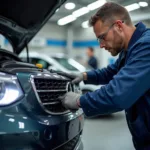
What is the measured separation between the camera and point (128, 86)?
1.36 m

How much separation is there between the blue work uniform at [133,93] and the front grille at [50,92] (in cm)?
24

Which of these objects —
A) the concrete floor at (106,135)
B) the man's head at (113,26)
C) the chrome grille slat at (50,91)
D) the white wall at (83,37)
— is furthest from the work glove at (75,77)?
the white wall at (83,37)

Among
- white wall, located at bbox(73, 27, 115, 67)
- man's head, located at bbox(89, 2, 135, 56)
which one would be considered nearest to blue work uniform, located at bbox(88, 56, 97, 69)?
man's head, located at bbox(89, 2, 135, 56)

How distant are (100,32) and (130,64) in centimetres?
35

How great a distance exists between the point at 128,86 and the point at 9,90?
2.24 ft

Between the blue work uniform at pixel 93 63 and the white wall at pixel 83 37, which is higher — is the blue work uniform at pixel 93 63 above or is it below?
above

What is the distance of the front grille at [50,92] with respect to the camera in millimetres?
1558

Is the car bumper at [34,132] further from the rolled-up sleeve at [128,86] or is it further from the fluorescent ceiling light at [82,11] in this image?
the fluorescent ceiling light at [82,11]

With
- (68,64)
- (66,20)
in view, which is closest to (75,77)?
(68,64)

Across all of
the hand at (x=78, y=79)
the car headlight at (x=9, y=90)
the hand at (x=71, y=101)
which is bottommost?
the hand at (x=78, y=79)

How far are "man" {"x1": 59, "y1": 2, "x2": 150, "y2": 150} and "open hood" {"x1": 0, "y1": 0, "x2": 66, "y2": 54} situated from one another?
0.98 meters

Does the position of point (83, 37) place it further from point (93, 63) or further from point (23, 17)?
point (23, 17)

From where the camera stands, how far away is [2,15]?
267cm

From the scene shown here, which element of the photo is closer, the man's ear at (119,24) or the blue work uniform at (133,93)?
the blue work uniform at (133,93)
